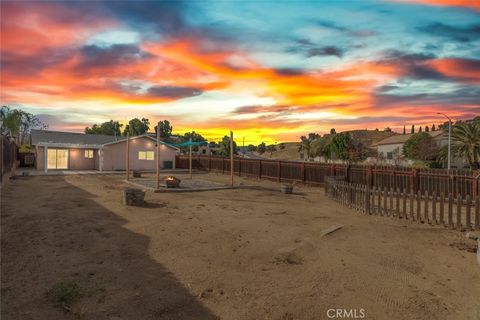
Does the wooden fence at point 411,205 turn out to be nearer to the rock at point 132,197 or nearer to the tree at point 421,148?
the rock at point 132,197

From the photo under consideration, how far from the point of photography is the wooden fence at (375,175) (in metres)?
15.9

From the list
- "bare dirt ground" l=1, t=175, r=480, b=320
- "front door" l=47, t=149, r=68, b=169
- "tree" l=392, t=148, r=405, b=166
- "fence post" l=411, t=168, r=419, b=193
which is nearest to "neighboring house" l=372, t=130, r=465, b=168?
"tree" l=392, t=148, r=405, b=166

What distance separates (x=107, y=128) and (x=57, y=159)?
60.8 metres

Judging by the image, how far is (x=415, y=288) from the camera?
5867 millimetres

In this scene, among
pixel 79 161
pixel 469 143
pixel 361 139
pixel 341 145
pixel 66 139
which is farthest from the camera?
pixel 361 139

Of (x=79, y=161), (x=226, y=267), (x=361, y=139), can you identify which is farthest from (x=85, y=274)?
(x=361, y=139)

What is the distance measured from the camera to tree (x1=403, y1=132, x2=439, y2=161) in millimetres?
46219

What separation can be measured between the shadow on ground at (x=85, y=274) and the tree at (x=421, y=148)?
46427 mm

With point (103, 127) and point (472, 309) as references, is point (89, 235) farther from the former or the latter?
point (103, 127)

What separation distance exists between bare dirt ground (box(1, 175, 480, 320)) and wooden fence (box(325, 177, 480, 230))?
566 mm

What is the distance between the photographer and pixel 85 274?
244 inches

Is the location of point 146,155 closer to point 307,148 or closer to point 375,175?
point 375,175

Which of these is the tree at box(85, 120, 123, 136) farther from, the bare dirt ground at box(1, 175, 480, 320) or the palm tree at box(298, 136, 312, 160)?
the bare dirt ground at box(1, 175, 480, 320)

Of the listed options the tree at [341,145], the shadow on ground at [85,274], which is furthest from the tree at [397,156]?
the shadow on ground at [85,274]
